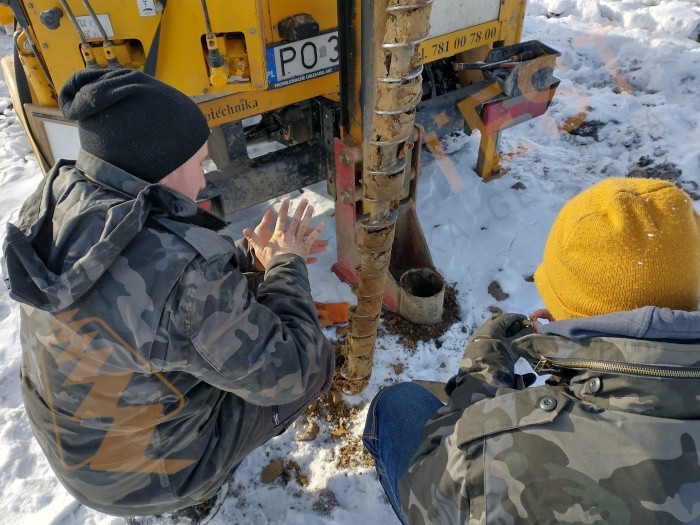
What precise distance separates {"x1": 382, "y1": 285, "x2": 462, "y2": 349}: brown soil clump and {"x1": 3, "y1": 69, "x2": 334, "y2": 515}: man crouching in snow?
4.32 ft

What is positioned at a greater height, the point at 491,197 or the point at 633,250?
the point at 633,250

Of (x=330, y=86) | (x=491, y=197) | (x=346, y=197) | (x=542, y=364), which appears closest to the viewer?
(x=542, y=364)

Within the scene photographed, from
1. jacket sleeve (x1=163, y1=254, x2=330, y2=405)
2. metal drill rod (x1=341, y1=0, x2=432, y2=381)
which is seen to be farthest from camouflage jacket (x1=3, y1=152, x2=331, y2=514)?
metal drill rod (x1=341, y1=0, x2=432, y2=381)

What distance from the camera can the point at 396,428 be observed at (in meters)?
1.98

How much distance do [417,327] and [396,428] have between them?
120 centimetres

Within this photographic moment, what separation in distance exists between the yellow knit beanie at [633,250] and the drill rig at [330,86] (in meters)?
0.71

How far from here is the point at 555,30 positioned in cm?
650

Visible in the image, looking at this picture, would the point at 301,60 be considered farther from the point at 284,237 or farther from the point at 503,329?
the point at 503,329

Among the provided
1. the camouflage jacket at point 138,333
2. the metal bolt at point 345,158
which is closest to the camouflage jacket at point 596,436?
the camouflage jacket at point 138,333

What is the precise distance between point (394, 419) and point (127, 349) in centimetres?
104

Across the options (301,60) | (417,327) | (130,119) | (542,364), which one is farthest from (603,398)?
(301,60)

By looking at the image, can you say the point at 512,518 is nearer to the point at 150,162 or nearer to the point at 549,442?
the point at 549,442

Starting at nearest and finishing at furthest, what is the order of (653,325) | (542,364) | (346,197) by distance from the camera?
(653,325) < (542,364) < (346,197)

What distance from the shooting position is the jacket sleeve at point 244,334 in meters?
1.42
